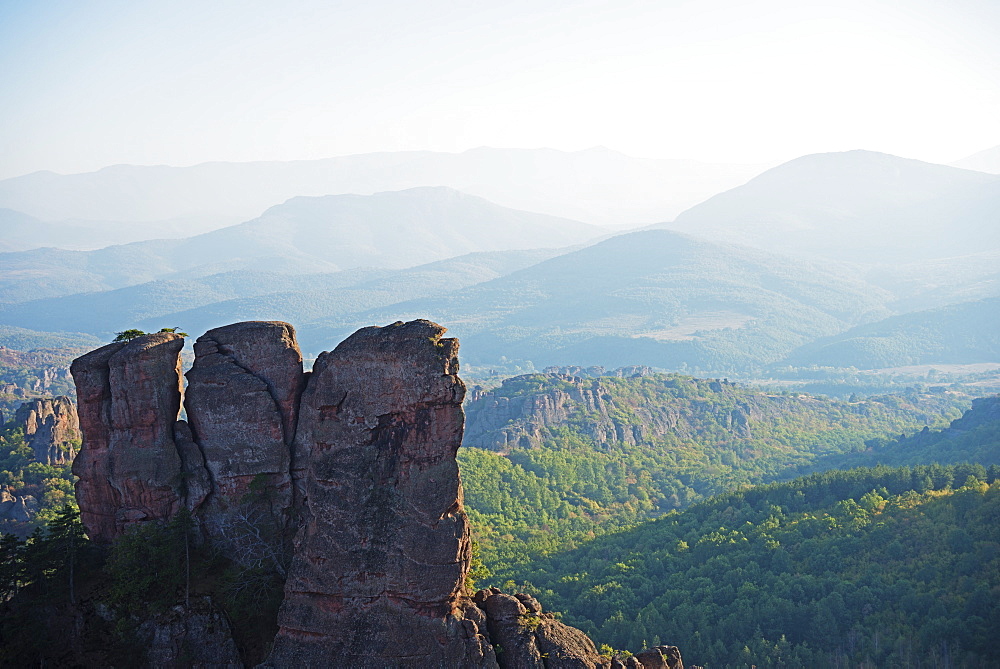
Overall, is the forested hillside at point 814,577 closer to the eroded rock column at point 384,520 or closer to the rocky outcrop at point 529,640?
the rocky outcrop at point 529,640

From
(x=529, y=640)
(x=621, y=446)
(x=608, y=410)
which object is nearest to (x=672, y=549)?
(x=529, y=640)

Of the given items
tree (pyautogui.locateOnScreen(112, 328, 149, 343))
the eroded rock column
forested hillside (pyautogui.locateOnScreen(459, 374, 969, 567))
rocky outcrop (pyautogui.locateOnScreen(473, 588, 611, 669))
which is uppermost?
tree (pyautogui.locateOnScreen(112, 328, 149, 343))

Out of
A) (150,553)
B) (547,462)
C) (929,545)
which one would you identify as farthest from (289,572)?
(547,462)

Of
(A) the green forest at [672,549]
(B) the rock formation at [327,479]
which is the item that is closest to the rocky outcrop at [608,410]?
(A) the green forest at [672,549]

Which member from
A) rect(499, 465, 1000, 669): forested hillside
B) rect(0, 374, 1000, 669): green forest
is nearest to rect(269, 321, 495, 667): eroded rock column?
rect(0, 374, 1000, 669): green forest

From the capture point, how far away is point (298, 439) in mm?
28391

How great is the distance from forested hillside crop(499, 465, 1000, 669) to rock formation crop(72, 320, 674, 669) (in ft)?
80.0

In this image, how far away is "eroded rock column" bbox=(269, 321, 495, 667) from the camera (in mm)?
24344

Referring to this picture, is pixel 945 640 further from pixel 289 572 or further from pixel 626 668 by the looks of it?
pixel 289 572

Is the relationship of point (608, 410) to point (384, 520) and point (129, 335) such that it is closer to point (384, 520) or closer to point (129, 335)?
point (129, 335)

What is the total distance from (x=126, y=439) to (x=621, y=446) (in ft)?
281

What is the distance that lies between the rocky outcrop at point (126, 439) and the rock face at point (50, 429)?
50.1 m

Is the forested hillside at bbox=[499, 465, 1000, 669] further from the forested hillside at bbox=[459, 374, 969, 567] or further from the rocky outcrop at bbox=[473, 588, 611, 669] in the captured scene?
the rocky outcrop at bbox=[473, 588, 611, 669]

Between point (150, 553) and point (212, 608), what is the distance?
8.63 feet
